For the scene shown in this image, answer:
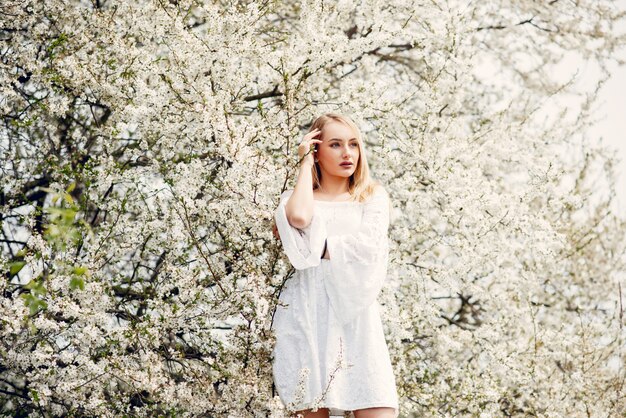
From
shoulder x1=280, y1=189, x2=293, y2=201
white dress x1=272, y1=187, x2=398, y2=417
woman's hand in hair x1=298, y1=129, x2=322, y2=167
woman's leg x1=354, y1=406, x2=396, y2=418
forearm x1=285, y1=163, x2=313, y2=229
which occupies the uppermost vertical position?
woman's hand in hair x1=298, y1=129, x2=322, y2=167

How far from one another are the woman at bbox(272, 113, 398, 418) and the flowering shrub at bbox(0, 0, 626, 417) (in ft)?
0.36

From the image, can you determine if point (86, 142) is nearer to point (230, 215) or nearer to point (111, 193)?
point (111, 193)

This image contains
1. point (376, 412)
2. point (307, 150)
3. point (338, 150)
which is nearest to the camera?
point (376, 412)

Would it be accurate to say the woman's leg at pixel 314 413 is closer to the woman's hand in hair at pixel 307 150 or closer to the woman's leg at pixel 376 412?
the woman's leg at pixel 376 412

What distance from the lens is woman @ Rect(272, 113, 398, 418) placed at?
3.19m

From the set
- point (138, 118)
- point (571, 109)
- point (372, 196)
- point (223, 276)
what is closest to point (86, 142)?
point (138, 118)

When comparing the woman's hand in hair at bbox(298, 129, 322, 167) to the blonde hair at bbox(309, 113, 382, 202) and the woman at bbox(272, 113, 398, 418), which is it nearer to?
the woman at bbox(272, 113, 398, 418)

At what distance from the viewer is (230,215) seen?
12.2 ft

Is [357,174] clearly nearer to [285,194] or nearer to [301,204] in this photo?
[285,194]

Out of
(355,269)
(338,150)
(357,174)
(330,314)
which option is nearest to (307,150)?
(338,150)

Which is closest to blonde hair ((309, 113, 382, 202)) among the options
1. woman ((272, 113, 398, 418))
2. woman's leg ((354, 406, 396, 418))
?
woman ((272, 113, 398, 418))

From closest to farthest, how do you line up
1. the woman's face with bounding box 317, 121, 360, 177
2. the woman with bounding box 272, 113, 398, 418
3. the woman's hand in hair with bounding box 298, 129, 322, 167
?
the woman with bounding box 272, 113, 398, 418 < the woman's hand in hair with bounding box 298, 129, 322, 167 < the woman's face with bounding box 317, 121, 360, 177

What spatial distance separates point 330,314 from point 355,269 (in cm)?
21

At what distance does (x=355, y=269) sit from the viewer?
3.28m
